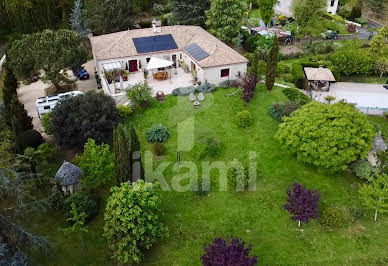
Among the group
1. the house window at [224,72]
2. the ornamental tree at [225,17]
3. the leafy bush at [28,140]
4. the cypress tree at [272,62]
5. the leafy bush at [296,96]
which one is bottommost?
the leafy bush at [28,140]

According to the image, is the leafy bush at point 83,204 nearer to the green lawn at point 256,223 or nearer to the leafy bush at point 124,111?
the green lawn at point 256,223

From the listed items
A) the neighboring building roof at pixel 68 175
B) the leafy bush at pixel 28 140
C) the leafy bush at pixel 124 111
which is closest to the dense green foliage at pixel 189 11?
the leafy bush at pixel 124 111

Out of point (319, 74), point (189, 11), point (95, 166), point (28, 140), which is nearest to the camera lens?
point (95, 166)

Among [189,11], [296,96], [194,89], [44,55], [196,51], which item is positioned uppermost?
[189,11]

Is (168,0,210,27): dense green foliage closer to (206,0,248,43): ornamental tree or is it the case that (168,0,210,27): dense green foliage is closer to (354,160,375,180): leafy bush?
(206,0,248,43): ornamental tree

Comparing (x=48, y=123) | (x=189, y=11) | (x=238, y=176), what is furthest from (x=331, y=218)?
(x=189, y=11)

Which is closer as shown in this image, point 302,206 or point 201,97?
point 302,206

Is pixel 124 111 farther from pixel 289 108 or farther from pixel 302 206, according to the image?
pixel 302 206

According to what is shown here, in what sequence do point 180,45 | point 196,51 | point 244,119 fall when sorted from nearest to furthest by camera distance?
1. point 244,119
2. point 196,51
3. point 180,45
